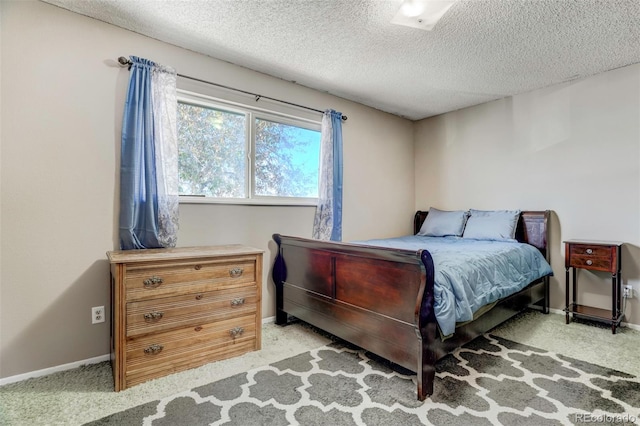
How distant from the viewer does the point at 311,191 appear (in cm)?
348

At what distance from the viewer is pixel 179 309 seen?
204 centimetres

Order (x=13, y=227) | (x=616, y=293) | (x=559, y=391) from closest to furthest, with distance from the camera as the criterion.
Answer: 1. (x=559, y=391)
2. (x=13, y=227)
3. (x=616, y=293)

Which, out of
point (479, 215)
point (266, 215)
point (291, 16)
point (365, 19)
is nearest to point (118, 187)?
point (266, 215)

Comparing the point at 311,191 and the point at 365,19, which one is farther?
the point at 311,191

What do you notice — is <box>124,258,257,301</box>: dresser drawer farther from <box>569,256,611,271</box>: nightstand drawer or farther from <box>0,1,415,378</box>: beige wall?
<box>569,256,611,271</box>: nightstand drawer

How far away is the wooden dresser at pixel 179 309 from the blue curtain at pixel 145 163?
0.69 feet

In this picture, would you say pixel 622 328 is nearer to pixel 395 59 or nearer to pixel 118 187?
pixel 395 59

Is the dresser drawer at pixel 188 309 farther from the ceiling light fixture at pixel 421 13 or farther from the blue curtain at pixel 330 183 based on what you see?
the ceiling light fixture at pixel 421 13

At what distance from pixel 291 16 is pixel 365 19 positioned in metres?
0.51

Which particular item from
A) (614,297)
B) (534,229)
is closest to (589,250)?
(614,297)

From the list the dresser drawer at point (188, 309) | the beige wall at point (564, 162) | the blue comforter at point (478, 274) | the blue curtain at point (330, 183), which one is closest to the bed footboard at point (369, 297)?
the blue comforter at point (478, 274)

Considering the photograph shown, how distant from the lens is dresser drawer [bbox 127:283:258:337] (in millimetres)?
1899

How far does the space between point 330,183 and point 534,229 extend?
7.30 ft

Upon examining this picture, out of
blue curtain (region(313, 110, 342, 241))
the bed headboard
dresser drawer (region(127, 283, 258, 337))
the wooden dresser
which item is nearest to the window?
blue curtain (region(313, 110, 342, 241))
